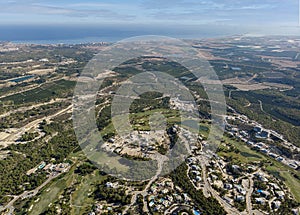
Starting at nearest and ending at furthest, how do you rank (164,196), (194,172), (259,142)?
(164,196), (194,172), (259,142)

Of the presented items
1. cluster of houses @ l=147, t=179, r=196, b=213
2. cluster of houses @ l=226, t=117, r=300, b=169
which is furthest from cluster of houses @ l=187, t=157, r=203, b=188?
cluster of houses @ l=226, t=117, r=300, b=169

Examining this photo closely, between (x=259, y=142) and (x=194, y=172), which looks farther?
(x=259, y=142)

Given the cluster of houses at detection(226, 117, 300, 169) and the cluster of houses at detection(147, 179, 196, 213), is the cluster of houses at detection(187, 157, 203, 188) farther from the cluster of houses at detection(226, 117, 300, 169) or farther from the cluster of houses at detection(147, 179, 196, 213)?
the cluster of houses at detection(226, 117, 300, 169)

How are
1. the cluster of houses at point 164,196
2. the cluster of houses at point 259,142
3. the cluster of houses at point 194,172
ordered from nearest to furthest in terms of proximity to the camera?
the cluster of houses at point 164,196 → the cluster of houses at point 194,172 → the cluster of houses at point 259,142

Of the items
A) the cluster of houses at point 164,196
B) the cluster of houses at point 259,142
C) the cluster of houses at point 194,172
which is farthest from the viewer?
the cluster of houses at point 259,142

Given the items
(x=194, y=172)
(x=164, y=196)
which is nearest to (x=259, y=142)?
(x=194, y=172)

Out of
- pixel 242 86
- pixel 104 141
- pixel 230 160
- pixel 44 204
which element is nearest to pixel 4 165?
pixel 44 204

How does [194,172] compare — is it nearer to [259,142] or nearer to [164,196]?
[164,196]

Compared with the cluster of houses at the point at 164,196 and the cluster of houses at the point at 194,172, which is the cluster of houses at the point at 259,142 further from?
the cluster of houses at the point at 164,196

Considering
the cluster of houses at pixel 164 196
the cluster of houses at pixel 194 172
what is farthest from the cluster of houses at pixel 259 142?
the cluster of houses at pixel 164 196

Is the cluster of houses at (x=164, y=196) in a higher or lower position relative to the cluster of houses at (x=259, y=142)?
higher

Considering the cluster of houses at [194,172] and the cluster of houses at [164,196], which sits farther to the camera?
the cluster of houses at [194,172]
